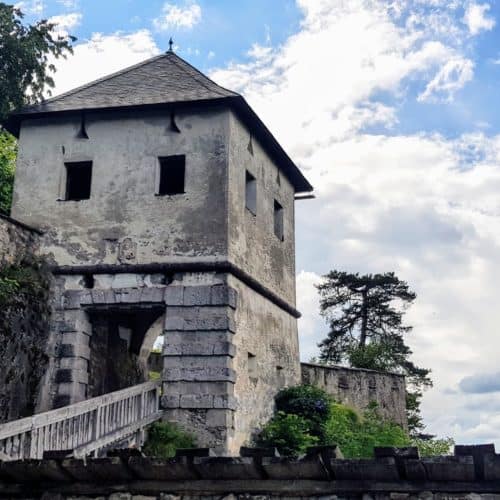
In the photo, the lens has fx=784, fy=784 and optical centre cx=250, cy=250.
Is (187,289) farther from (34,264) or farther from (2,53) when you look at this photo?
(2,53)

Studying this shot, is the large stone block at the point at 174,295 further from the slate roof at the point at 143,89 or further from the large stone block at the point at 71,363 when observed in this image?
the slate roof at the point at 143,89

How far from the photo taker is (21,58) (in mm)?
18844

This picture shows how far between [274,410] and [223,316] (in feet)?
11.4

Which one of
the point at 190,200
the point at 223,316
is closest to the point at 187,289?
the point at 223,316

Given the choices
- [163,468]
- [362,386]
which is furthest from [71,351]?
[362,386]

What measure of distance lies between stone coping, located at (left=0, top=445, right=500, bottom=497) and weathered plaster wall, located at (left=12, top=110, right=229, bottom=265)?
304 inches

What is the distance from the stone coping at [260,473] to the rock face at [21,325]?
6.17 meters

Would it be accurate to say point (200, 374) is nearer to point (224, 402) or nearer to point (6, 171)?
point (224, 402)

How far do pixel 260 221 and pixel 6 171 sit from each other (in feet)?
23.6

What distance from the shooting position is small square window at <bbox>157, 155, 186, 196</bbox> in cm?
1558

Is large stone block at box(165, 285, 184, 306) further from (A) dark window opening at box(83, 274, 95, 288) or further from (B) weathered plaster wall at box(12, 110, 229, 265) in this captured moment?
(A) dark window opening at box(83, 274, 95, 288)

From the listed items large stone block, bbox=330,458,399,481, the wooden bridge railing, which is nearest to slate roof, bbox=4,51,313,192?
the wooden bridge railing

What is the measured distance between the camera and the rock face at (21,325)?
13273mm

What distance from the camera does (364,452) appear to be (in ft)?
55.1
